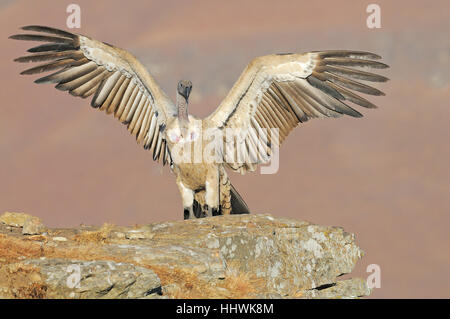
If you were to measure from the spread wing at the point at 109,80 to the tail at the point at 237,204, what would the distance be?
61.0 inches

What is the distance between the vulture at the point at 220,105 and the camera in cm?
1377

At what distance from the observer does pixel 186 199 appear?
46.6ft

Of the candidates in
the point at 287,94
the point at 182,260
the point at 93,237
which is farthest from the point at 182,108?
the point at 182,260

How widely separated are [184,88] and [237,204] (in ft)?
8.82

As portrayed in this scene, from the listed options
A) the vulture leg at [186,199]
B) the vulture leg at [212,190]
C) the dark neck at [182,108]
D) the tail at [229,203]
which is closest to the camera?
the dark neck at [182,108]

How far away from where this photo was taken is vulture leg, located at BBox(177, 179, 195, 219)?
46.5 ft

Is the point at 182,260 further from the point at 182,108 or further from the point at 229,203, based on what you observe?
the point at 229,203

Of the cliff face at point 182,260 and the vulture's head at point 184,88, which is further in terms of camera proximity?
the vulture's head at point 184,88

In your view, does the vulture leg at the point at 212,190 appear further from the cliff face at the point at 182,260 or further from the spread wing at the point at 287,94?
the cliff face at the point at 182,260

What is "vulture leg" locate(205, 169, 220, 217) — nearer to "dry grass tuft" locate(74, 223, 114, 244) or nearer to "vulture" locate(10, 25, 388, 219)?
"vulture" locate(10, 25, 388, 219)

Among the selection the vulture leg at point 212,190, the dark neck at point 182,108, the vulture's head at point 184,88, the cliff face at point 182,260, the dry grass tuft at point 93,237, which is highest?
the vulture's head at point 184,88

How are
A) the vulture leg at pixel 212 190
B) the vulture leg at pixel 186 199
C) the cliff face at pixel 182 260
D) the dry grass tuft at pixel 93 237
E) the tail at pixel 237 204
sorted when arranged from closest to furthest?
the cliff face at pixel 182 260, the dry grass tuft at pixel 93 237, the vulture leg at pixel 212 190, the vulture leg at pixel 186 199, the tail at pixel 237 204

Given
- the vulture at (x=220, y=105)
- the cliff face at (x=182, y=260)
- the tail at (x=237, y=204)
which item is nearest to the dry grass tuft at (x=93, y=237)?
the cliff face at (x=182, y=260)
